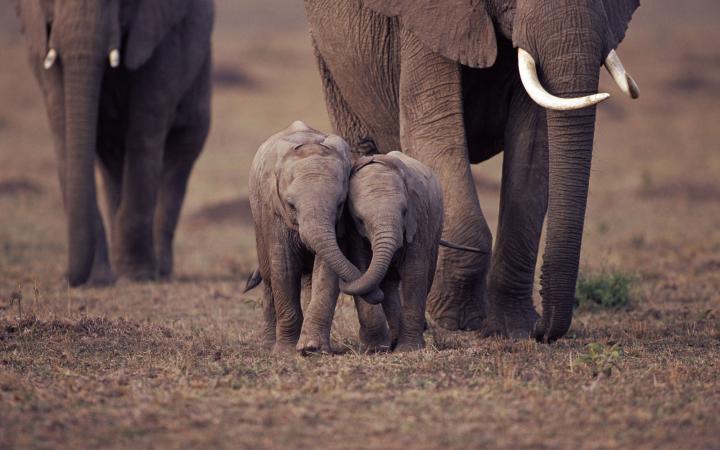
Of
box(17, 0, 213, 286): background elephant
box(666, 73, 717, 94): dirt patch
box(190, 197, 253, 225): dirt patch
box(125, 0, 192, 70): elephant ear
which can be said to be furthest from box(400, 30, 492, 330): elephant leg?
box(666, 73, 717, 94): dirt patch

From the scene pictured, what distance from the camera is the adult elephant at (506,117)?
662 centimetres

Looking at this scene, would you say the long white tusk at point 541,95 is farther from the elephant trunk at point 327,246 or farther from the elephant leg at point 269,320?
the elephant leg at point 269,320

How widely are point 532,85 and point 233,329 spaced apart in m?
2.59

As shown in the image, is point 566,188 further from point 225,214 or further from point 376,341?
point 225,214

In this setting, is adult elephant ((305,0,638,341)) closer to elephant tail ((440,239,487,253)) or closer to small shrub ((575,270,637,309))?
A: elephant tail ((440,239,487,253))

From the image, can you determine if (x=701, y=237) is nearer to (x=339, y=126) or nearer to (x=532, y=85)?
(x=339, y=126)

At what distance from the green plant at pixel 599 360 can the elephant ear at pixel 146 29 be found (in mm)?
5978

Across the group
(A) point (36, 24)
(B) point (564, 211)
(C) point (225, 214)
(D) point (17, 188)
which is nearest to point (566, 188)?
(B) point (564, 211)

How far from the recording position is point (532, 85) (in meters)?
6.67

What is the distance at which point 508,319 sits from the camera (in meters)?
7.67

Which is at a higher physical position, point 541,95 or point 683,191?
point 541,95

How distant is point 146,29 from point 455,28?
14.6ft

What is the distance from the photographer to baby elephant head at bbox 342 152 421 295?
20.0 ft

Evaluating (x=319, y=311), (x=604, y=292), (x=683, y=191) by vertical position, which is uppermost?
(x=319, y=311)
